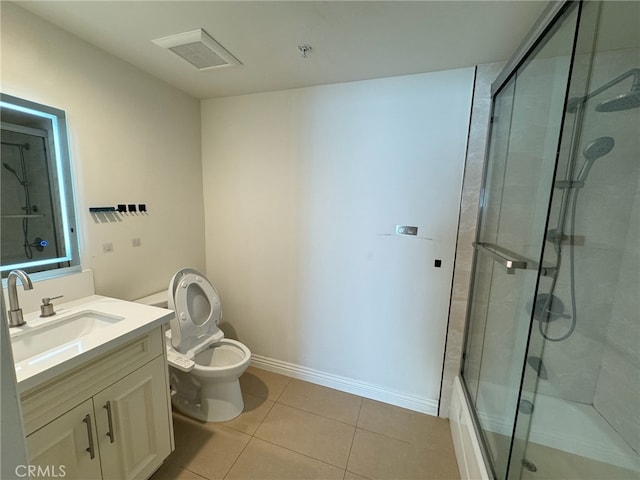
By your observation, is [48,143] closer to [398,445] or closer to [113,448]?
[113,448]

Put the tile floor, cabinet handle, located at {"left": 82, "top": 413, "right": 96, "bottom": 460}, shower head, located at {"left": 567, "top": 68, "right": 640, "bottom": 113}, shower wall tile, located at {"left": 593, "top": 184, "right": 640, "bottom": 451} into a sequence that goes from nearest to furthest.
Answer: cabinet handle, located at {"left": 82, "top": 413, "right": 96, "bottom": 460} < shower head, located at {"left": 567, "top": 68, "right": 640, "bottom": 113} < shower wall tile, located at {"left": 593, "top": 184, "right": 640, "bottom": 451} < the tile floor

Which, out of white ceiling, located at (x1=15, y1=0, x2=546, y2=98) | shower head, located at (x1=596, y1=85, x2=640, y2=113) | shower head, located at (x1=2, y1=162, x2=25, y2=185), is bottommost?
shower head, located at (x1=2, y1=162, x2=25, y2=185)

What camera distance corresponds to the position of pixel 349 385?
2.13m

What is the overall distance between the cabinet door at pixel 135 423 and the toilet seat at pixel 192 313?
0.30 m

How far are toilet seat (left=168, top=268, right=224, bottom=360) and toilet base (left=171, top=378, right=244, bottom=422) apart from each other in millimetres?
275

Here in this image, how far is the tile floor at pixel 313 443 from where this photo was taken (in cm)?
151

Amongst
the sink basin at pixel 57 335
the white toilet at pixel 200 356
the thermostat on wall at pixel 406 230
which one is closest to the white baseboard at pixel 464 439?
the thermostat on wall at pixel 406 230

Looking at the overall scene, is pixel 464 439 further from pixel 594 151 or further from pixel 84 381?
pixel 84 381

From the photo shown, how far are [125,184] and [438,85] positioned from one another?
1996 mm

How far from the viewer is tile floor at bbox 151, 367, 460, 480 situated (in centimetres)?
151

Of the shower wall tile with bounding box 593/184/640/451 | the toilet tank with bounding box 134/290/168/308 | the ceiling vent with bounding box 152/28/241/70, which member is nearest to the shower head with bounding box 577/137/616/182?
the shower wall tile with bounding box 593/184/640/451

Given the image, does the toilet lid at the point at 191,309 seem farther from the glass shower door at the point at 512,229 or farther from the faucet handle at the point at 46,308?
the glass shower door at the point at 512,229

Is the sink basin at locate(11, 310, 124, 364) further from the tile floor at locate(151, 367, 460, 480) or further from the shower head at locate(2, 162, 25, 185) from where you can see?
the tile floor at locate(151, 367, 460, 480)

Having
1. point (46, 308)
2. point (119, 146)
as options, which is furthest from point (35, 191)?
point (46, 308)
